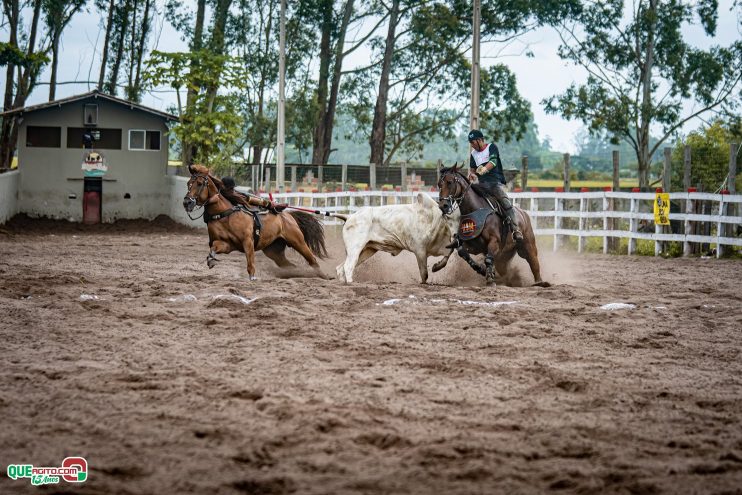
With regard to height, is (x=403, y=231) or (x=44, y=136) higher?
(x=44, y=136)

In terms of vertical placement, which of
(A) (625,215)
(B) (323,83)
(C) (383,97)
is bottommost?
(A) (625,215)

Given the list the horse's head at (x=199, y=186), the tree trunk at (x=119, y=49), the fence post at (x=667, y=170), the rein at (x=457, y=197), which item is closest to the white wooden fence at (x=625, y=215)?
the fence post at (x=667, y=170)

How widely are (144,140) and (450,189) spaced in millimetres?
24032

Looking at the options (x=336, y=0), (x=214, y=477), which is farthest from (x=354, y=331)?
(x=336, y=0)

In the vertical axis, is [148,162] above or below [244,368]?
above

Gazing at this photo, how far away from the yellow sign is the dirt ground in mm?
7908

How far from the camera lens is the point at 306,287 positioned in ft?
41.8

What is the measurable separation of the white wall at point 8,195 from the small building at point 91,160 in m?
0.54

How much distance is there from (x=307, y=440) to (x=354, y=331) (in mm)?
3878

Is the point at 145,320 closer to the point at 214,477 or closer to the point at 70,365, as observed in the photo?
the point at 70,365

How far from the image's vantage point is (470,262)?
43.1ft

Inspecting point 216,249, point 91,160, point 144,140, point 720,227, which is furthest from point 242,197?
point 144,140

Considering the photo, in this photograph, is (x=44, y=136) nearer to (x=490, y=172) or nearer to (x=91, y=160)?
(x=91, y=160)

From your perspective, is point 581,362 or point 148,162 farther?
point 148,162
